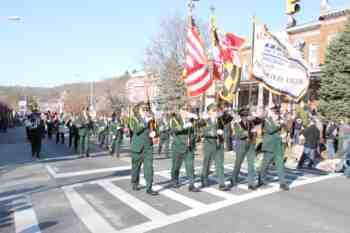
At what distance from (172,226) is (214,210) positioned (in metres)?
1.17

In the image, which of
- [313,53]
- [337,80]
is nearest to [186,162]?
[337,80]

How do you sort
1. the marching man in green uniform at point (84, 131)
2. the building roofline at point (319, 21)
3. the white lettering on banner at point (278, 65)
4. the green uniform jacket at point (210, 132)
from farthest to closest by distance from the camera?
the building roofline at point (319, 21) < the marching man in green uniform at point (84, 131) < the white lettering on banner at point (278, 65) < the green uniform jacket at point (210, 132)

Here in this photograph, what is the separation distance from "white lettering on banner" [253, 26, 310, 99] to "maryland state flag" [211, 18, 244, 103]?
3046 mm

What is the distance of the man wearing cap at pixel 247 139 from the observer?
8438 millimetres

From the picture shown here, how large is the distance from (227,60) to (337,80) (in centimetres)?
1075

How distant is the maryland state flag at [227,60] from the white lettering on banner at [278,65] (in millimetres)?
3046

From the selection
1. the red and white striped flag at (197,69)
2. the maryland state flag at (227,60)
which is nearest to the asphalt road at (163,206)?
the red and white striped flag at (197,69)

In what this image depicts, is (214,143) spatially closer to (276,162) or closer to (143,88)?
(276,162)

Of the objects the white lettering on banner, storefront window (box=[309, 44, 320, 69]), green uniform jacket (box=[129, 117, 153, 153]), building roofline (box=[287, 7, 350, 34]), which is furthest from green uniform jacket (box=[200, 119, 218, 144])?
storefront window (box=[309, 44, 320, 69])

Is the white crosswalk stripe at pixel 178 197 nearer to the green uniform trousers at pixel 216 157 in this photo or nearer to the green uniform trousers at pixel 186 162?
the green uniform trousers at pixel 186 162

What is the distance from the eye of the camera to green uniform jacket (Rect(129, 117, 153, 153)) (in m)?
7.96

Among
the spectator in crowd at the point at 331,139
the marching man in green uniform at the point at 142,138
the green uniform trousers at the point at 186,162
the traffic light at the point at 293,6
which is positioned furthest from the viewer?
the spectator in crowd at the point at 331,139

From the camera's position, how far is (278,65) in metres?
10.1

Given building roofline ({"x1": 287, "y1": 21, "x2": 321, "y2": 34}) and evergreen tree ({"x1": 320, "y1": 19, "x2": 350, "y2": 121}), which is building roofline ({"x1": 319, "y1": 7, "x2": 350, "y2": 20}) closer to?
building roofline ({"x1": 287, "y1": 21, "x2": 321, "y2": 34})
